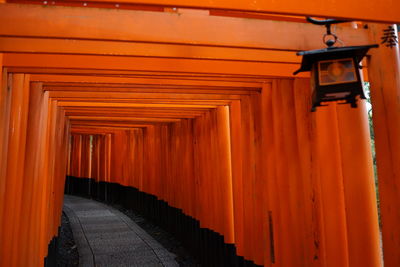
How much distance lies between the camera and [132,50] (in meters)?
3.36

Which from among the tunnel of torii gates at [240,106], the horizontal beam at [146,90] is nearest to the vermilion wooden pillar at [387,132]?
the tunnel of torii gates at [240,106]

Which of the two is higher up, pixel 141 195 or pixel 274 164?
pixel 274 164

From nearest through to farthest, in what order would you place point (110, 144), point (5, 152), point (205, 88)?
1. point (5, 152)
2. point (205, 88)
3. point (110, 144)

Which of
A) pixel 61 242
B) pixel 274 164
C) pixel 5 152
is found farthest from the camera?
pixel 61 242

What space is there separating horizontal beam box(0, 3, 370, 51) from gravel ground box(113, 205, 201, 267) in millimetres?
6198

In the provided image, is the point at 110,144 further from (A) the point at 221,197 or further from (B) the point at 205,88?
(B) the point at 205,88

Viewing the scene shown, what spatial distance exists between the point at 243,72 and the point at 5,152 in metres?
2.84

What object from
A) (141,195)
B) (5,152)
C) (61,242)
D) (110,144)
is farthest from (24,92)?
(110,144)

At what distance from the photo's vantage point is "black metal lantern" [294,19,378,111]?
261 cm

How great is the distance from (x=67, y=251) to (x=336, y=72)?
8565 millimetres

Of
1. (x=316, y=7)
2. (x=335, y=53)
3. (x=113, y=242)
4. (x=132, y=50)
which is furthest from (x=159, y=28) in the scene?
(x=113, y=242)

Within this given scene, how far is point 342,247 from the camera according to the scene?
3691mm

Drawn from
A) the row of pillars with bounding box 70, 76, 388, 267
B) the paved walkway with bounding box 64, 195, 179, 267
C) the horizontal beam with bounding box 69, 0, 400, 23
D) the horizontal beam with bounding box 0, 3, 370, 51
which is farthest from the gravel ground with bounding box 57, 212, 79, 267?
the horizontal beam with bounding box 69, 0, 400, 23

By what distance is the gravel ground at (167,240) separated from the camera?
323 inches
